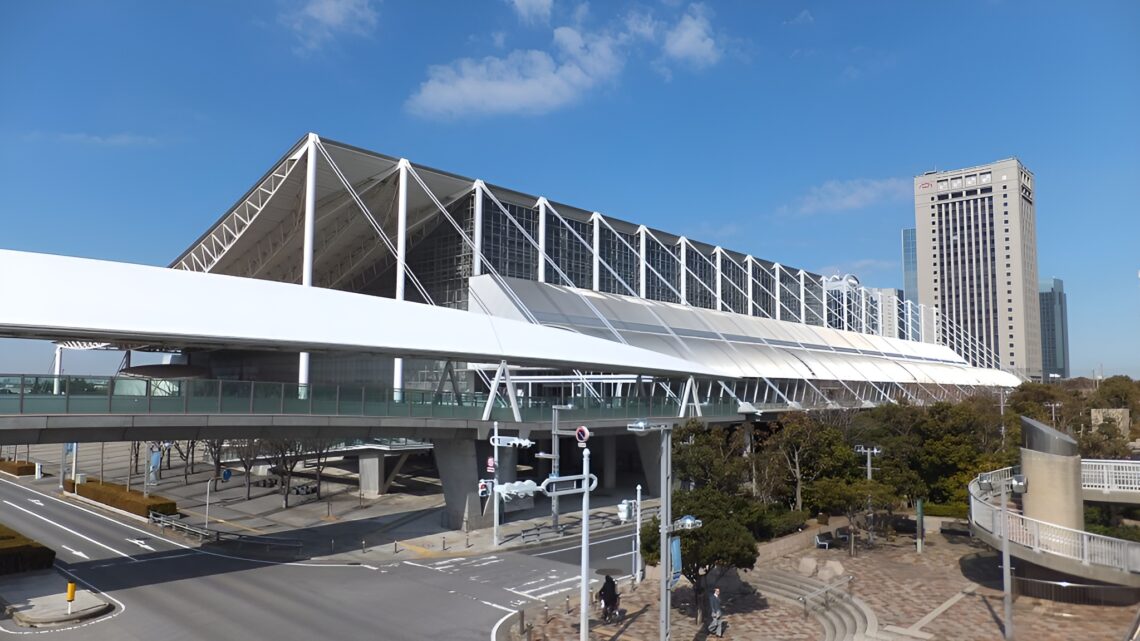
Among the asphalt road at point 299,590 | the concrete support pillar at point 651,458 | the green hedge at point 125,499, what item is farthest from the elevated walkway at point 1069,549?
the green hedge at point 125,499

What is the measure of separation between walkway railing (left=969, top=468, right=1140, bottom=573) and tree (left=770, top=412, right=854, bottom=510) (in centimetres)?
1372

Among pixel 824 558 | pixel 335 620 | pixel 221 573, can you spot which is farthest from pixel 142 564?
pixel 824 558

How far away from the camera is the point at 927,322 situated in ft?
440

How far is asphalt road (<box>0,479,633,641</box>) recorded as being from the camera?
19.6 meters

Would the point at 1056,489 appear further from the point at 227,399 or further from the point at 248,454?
the point at 248,454

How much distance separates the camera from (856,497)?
28.7 meters

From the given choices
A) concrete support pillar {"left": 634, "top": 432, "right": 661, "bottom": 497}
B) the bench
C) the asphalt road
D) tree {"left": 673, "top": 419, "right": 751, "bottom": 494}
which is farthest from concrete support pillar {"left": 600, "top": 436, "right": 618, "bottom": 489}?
the bench

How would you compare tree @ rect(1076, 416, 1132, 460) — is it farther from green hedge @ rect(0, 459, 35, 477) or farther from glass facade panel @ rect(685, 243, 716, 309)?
green hedge @ rect(0, 459, 35, 477)

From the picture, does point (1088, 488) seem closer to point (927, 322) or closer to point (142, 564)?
point (142, 564)

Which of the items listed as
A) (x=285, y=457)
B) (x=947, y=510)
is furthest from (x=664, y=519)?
(x=285, y=457)

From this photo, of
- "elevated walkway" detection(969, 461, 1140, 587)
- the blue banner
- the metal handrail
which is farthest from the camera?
the metal handrail

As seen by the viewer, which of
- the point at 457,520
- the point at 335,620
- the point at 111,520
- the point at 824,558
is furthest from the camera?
the point at 111,520

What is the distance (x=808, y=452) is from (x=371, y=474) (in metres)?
26.3

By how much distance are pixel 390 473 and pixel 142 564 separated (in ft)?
Result: 63.1
